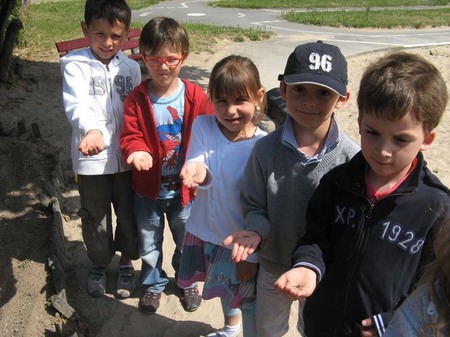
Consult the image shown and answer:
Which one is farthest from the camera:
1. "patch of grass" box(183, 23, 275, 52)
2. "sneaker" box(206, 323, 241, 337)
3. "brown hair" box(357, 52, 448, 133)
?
"patch of grass" box(183, 23, 275, 52)

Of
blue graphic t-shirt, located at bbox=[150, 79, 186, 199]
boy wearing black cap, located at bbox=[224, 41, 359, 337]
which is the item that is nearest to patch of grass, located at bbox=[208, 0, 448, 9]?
blue graphic t-shirt, located at bbox=[150, 79, 186, 199]

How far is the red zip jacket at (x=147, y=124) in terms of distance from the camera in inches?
108

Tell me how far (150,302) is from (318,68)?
6.85 ft

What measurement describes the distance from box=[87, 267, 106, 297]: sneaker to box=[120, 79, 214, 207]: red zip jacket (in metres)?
0.97

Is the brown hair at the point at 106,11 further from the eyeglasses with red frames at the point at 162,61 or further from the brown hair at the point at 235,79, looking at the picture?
the brown hair at the point at 235,79

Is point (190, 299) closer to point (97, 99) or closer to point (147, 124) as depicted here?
point (147, 124)

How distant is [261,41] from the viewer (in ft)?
39.0

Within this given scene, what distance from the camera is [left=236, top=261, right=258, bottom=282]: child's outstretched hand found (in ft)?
7.84

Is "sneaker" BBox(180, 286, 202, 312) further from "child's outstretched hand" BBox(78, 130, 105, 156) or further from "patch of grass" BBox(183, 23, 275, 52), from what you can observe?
"patch of grass" BBox(183, 23, 275, 52)

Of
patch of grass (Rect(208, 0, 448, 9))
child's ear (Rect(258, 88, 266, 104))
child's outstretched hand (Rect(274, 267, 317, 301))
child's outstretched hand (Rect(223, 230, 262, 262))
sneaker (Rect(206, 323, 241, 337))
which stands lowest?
sneaker (Rect(206, 323, 241, 337))

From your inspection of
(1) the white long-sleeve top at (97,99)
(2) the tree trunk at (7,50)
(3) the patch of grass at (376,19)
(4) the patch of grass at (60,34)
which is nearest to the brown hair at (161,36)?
(1) the white long-sleeve top at (97,99)

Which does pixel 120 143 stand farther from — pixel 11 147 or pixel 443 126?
pixel 443 126

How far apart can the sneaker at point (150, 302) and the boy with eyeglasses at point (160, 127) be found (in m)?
0.37

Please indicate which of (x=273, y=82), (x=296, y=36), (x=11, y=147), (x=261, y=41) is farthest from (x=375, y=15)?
(x=11, y=147)
